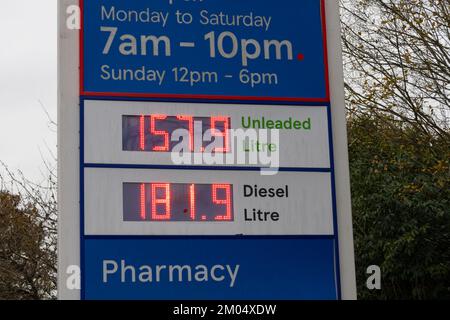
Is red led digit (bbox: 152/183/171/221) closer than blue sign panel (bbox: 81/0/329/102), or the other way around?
red led digit (bbox: 152/183/171/221)

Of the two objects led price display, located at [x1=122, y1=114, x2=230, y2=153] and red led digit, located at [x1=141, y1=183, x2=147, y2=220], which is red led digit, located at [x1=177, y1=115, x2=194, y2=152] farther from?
red led digit, located at [x1=141, y1=183, x2=147, y2=220]

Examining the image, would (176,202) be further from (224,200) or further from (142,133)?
(142,133)

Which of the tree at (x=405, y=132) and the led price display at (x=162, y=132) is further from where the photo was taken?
the tree at (x=405, y=132)

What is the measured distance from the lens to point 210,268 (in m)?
8.70

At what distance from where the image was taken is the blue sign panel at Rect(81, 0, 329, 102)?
894 cm

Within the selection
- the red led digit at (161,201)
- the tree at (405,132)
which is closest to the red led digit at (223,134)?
the red led digit at (161,201)

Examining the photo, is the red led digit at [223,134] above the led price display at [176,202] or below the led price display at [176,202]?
above

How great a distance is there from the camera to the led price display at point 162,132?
8.73 metres

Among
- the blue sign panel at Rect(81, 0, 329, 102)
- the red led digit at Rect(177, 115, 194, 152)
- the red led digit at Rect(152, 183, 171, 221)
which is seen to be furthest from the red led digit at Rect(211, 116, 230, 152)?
the red led digit at Rect(152, 183, 171, 221)

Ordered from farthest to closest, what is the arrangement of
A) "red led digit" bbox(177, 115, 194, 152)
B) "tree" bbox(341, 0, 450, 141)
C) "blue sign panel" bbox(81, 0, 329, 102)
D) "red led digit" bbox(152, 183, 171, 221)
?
"tree" bbox(341, 0, 450, 141) → "blue sign panel" bbox(81, 0, 329, 102) → "red led digit" bbox(177, 115, 194, 152) → "red led digit" bbox(152, 183, 171, 221)

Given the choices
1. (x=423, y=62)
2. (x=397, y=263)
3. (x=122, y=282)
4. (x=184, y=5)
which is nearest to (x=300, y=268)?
(x=122, y=282)

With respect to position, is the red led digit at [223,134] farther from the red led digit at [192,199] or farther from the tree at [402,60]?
the tree at [402,60]

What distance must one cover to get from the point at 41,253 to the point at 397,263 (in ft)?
22.2

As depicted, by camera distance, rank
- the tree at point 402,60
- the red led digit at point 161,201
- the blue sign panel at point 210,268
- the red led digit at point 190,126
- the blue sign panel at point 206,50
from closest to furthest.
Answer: the blue sign panel at point 210,268 → the red led digit at point 161,201 → the red led digit at point 190,126 → the blue sign panel at point 206,50 → the tree at point 402,60
